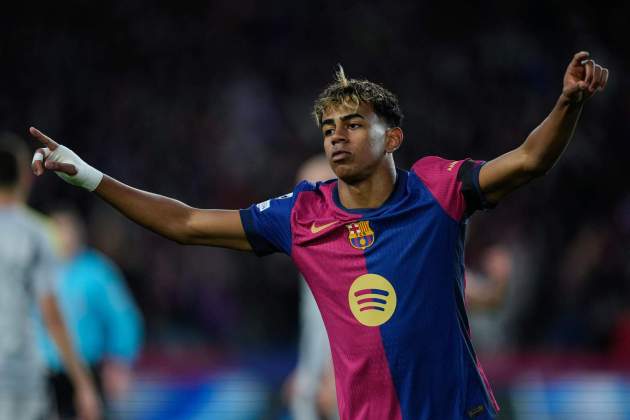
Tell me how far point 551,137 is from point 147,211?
154 cm

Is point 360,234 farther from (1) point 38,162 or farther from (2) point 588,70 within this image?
(1) point 38,162

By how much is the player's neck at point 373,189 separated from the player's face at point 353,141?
0.11 feet

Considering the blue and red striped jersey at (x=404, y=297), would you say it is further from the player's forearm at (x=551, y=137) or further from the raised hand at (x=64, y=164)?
the raised hand at (x=64, y=164)

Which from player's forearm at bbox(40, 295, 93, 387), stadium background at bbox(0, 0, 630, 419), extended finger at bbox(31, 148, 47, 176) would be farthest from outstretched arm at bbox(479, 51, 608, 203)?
stadium background at bbox(0, 0, 630, 419)

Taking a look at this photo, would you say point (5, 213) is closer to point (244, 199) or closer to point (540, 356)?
point (540, 356)

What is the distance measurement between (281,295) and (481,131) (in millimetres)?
3378

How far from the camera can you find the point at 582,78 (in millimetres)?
3383

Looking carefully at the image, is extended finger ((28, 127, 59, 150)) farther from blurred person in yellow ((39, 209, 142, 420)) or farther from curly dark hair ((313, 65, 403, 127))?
blurred person in yellow ((39, 209, 142, 420))

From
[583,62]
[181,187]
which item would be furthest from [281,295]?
[583,62]

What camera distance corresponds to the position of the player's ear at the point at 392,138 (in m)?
3.95

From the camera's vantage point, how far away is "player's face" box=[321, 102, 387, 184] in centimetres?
379

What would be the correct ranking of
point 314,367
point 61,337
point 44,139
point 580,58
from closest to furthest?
point 580,58, point 44,139, point 61,337, point 314,367

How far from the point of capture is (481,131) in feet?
43.2

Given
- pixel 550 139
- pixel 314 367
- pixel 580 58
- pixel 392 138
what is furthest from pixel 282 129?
pixel 580 58
